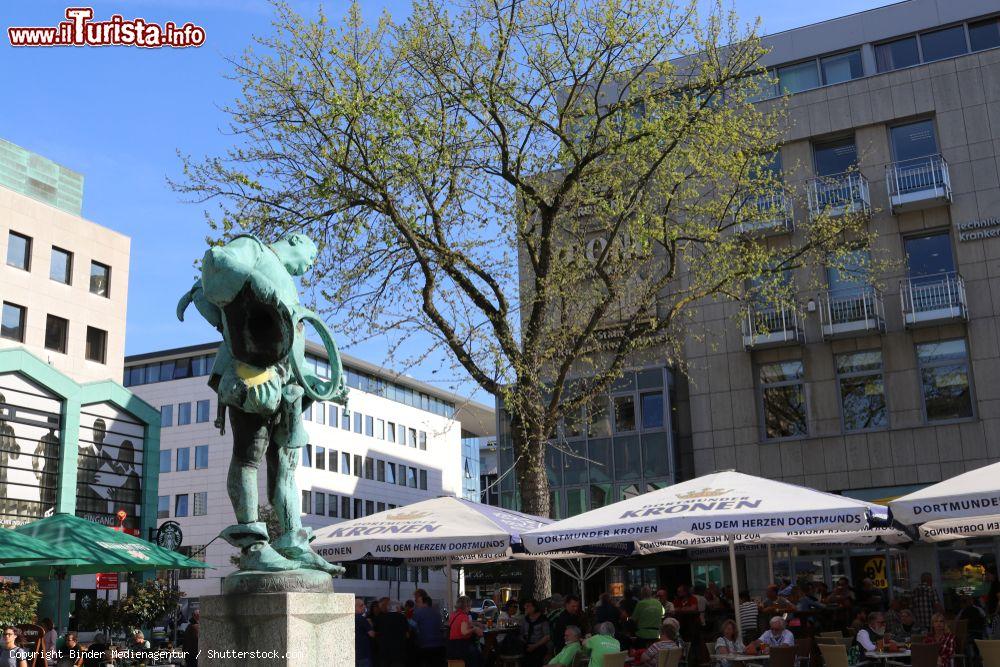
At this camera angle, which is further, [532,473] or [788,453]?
[788,453]

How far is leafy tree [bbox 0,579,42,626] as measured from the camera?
Answer: 1591cm

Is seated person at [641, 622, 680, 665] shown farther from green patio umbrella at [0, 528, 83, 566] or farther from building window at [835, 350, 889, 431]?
building window at [835, 350, 889, 431]

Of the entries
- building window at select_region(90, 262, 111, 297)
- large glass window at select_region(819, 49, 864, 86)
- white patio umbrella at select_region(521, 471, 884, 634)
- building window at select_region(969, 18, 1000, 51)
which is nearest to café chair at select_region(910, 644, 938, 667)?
white patio umbrella at select_region(521, 471, 884, 634)

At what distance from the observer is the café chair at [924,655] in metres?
11.0

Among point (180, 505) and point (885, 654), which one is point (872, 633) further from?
point (180, 505)

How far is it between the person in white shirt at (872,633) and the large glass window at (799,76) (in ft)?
67.5

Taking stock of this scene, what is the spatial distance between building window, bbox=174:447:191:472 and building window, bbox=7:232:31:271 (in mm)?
35558

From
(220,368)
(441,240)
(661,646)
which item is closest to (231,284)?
(220,368)

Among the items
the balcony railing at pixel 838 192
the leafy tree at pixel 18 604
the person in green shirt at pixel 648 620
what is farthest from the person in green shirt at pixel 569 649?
the balcony railing at pixel 838 192

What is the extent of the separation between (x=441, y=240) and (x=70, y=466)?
17.3 meters

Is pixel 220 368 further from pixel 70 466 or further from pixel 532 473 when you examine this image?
pixel 70 466

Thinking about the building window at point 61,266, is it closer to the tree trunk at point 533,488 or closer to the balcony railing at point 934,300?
the tree trunk at point 533,488

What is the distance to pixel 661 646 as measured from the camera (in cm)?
1220

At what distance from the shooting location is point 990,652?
10.6 metres
